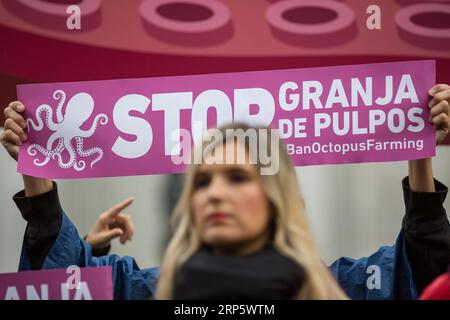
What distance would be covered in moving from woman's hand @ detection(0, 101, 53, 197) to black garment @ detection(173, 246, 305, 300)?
0.60m

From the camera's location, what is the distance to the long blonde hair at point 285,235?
7.57ft

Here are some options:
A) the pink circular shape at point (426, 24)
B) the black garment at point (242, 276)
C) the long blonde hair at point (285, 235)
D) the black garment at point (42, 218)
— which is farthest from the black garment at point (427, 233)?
the black garment at point (42, 218)

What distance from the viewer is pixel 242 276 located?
88.5 inches

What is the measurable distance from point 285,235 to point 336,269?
0.38m

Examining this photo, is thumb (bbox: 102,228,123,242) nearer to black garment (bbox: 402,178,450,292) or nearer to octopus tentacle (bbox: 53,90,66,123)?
octopus tentacle (bbox: 53,90,66,123)

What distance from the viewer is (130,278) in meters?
2.67

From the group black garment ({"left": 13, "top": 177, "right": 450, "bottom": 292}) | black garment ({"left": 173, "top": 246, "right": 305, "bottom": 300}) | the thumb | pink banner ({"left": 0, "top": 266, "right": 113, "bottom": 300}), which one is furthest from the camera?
the thumb

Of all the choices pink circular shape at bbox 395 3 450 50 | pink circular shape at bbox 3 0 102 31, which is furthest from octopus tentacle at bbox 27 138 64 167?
pink circular shape at bbox 395 3 450 50

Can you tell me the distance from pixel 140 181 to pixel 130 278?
72 centimetres

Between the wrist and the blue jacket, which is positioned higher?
the wrist

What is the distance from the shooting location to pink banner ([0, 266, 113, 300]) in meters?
2.61
